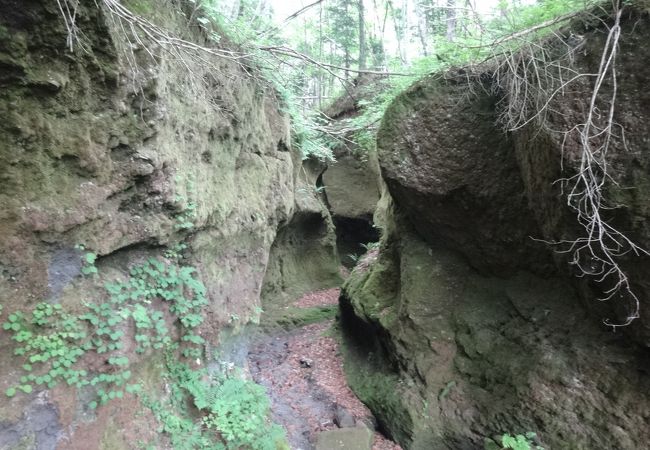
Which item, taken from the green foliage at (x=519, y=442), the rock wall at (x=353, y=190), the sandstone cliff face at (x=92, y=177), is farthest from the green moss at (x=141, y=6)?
the rock wall at (x=353, y=190)

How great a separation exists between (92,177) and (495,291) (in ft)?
18.6

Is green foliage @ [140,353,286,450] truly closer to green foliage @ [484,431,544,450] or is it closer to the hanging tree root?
green foliage @ [484,431,544,450]

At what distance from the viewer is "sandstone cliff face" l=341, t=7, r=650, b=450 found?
412 centimetres

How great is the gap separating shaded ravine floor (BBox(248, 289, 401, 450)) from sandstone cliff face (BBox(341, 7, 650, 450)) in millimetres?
417

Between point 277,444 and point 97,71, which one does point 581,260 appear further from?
point 97,71

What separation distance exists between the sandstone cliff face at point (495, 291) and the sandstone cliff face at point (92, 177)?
10.1 ft

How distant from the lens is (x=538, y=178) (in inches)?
184

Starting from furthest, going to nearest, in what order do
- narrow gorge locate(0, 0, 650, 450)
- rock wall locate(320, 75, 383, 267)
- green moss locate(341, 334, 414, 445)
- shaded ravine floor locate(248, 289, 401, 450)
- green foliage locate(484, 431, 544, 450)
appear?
1. rock wall locate(320, 75, 383, 267)
2. shaded ravine floor locate(248, 289, 401, 450)
3. green moss locate(341, 334, 414, 445)
4. green foliage locate(484, 431, 544, 450)
5. narrow gorge locate(0, 0, 650, 450)

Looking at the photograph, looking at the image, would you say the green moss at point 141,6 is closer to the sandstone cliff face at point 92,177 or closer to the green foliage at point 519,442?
the sandstone cliff face at point 92,177

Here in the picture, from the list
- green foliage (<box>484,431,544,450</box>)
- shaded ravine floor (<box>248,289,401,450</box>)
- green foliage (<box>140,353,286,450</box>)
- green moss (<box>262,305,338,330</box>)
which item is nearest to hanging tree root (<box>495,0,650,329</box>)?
green foliage (<box>484,431,544,450</box>)

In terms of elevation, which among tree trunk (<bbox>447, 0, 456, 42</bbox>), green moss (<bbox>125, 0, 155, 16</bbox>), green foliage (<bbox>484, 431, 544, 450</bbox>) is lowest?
green foliage (<bbox>484, 431, 544, 450</bbox>)

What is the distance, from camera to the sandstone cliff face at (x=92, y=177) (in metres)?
3.10

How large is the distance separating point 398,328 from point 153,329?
4.10 m

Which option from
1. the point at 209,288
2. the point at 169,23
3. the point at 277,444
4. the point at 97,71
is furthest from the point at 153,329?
the point at 169,23
